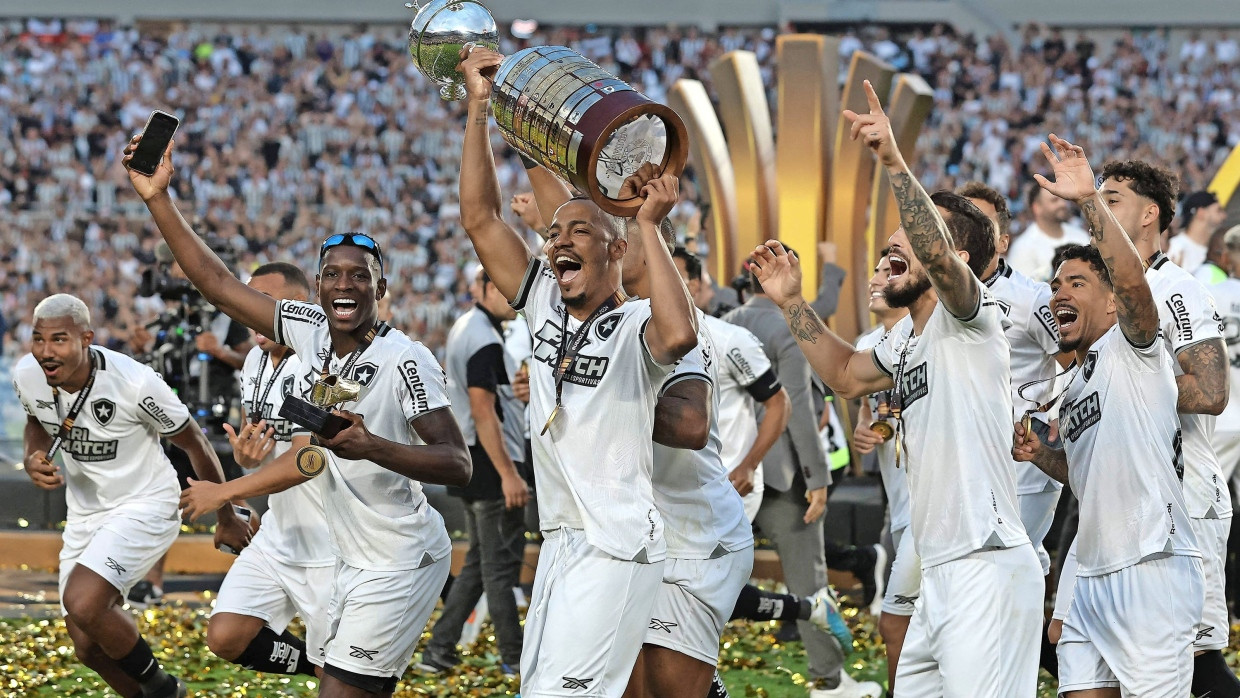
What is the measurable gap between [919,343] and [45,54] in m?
27.6

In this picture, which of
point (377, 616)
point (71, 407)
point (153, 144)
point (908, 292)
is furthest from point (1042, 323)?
point (71, 407)

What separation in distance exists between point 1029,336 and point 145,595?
6.19m

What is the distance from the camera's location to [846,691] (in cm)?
724

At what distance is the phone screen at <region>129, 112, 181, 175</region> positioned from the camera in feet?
16.1

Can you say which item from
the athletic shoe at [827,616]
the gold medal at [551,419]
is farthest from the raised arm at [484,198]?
the athletic shoe at [827,616]

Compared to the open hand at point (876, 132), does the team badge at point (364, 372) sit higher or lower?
lower

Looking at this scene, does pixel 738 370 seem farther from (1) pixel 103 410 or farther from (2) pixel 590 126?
(2) pixel 590 126

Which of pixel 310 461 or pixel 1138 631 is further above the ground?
pixel 310 461

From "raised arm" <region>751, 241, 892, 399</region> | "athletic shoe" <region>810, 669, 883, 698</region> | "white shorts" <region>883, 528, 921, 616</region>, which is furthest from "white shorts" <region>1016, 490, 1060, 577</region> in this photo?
"athletic shoe" <region>810, 669, 883, 698</region>

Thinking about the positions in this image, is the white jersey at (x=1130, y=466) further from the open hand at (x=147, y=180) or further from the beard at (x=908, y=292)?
the open hand at (x=147, y=180)

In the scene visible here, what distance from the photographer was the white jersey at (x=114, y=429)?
265 inches

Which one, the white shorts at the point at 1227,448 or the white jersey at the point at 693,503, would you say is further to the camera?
the white shorts at the point at 1227,448

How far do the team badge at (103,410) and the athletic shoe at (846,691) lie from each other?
3.59 metres

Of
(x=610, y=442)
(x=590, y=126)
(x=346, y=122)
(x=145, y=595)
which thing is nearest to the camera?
(x=590, y=126)
